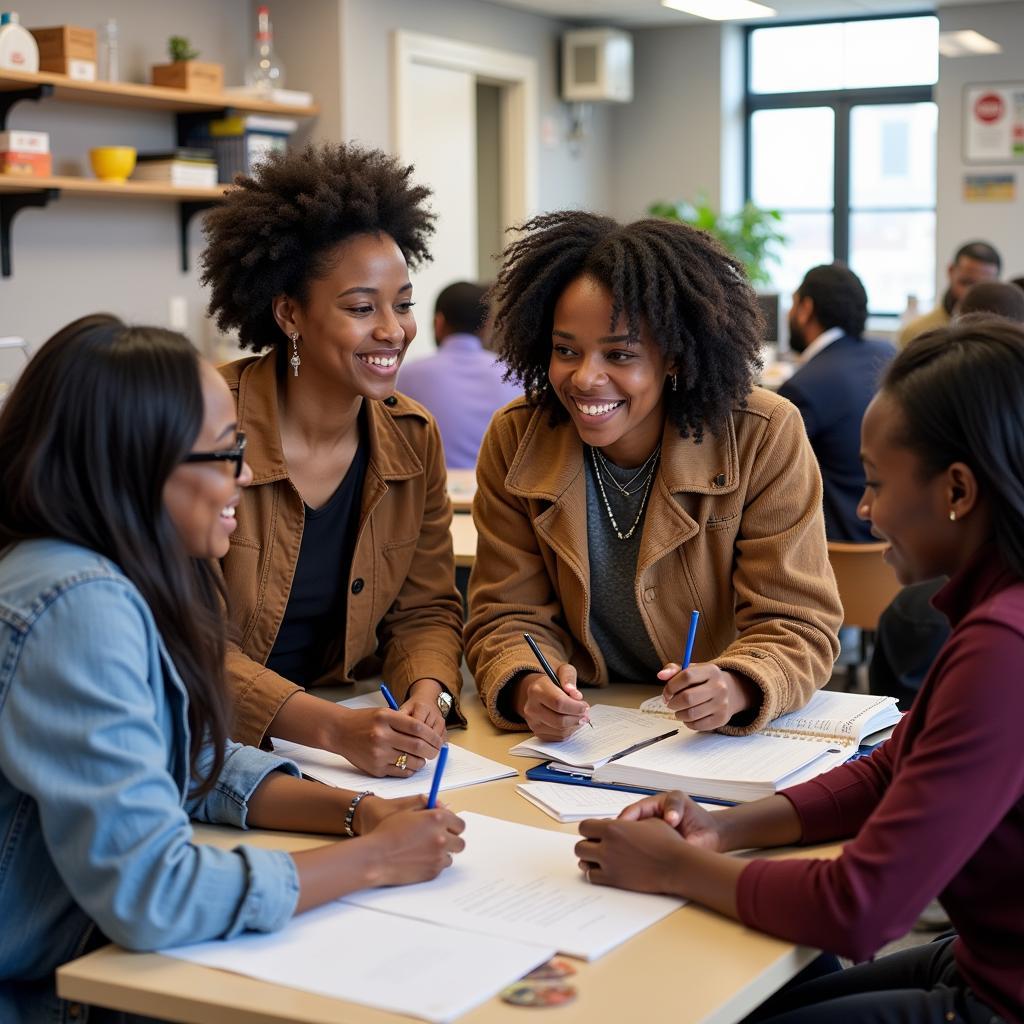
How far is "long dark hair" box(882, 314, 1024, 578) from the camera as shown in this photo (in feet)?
4.12

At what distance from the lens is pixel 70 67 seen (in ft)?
15.6

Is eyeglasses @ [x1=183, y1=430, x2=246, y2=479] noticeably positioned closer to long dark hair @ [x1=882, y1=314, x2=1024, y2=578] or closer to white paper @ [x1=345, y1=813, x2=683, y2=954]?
white paper @ [x1=345, y1=813, x2=683, y2=954]

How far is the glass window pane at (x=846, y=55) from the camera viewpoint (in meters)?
8.09

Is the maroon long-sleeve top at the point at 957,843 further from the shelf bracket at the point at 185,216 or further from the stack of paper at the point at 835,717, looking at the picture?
the shelf bracket at the point at 185,216

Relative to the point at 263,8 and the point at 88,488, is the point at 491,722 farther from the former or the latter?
the point at 263,8

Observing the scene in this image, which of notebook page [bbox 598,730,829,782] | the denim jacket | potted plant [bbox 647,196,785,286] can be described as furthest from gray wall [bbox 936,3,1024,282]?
the denim jacket

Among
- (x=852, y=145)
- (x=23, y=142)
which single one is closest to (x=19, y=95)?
(x=23, y=142)

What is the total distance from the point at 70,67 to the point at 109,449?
3.97 meters

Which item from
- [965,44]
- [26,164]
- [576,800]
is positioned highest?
[965,44]

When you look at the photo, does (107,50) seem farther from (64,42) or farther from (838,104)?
(838,104)

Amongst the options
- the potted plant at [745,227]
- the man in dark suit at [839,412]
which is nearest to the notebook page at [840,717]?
the man in dark suit at [839,412]

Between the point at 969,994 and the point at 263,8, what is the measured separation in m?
5.35

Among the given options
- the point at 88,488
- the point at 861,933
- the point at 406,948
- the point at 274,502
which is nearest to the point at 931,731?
the point at 861,933

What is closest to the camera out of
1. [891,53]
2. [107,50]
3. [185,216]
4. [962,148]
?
[107,50]
